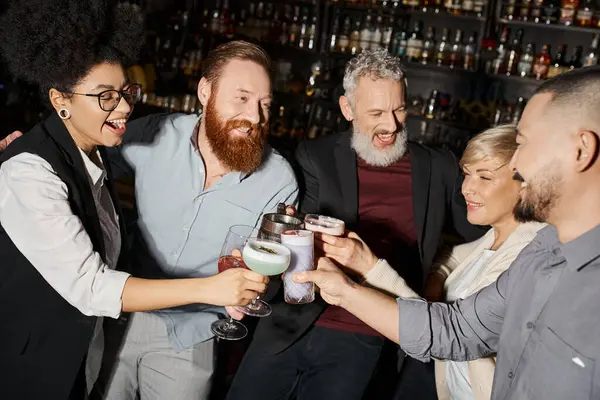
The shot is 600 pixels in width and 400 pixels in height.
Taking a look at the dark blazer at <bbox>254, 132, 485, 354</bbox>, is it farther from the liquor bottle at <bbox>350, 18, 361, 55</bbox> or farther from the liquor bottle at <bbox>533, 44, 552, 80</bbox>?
the liquor bottle at <bbox>350, 18, 361, 55</bbox>

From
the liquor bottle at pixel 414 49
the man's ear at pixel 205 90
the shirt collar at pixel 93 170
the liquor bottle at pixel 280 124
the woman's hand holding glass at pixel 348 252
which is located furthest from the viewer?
the liquor bottle at pixel 280 124

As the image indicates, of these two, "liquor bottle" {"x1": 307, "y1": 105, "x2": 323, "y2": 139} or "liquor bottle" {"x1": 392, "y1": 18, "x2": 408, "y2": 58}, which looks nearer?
"liquor bottle" {"x1": 392, "y1": 18, "x2": 408, "y2": 58}

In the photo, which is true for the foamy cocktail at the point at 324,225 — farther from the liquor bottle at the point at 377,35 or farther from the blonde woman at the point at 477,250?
the liquor bottle at the point at 377,35

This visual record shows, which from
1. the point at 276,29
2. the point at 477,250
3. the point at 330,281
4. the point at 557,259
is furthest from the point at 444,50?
the point at 557,259

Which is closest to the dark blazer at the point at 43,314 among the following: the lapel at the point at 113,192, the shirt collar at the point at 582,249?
the lapel at the point at 113,192

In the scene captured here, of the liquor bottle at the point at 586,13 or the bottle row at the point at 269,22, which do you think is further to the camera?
the bottle row at the point at 269,22

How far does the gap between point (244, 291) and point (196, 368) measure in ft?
2.11

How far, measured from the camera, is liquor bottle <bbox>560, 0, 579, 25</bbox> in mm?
4262

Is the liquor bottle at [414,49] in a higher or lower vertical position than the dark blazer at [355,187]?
higher

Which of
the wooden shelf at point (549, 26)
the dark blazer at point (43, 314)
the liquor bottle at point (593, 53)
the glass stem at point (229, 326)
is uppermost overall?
the wooden shelf at point (549, 26)

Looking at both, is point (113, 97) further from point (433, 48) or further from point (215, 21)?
point (215, 21)

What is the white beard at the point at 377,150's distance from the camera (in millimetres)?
2510

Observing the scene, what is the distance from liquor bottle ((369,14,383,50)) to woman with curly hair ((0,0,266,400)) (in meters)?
3.28

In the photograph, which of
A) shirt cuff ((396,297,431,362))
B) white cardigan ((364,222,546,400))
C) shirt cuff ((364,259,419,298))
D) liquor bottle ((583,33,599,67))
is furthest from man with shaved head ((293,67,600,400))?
liquor bottle ((583,33,599,67))
